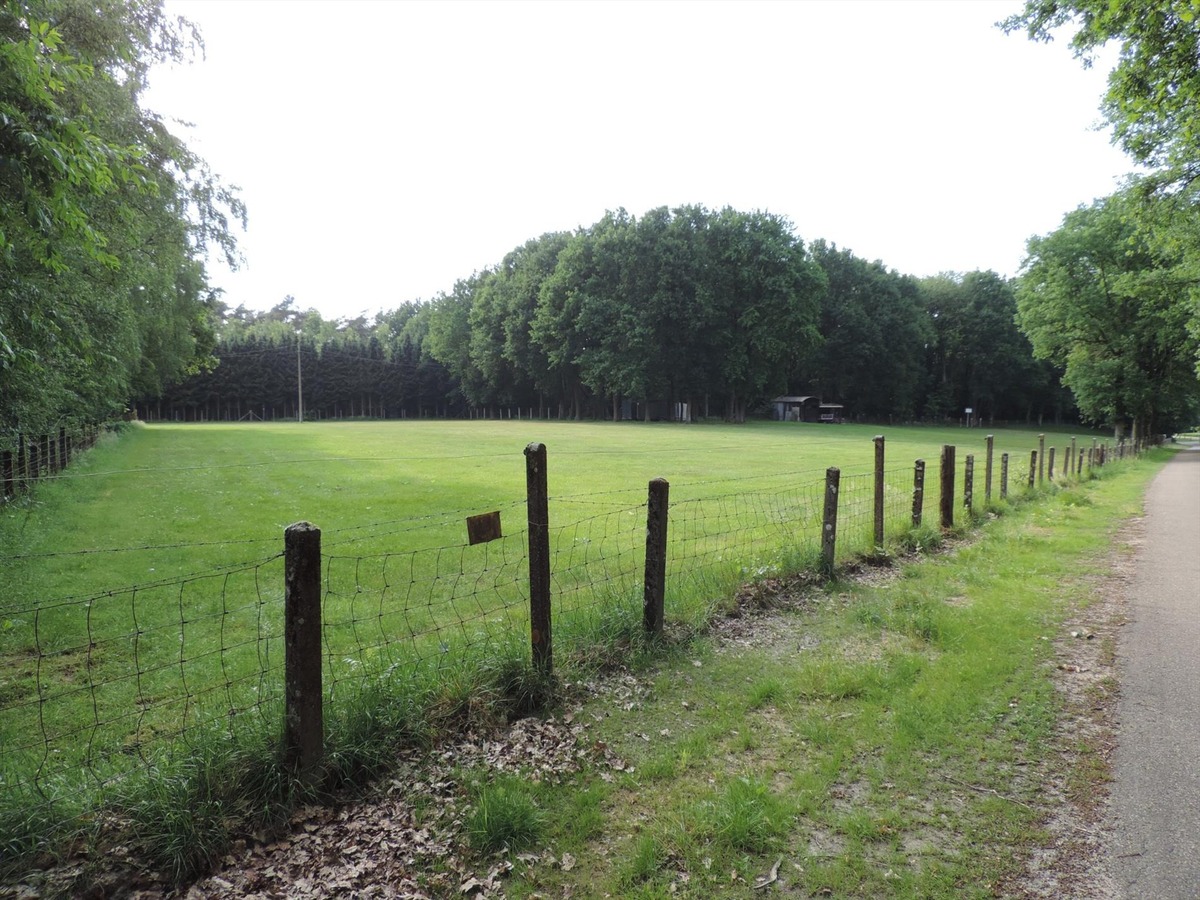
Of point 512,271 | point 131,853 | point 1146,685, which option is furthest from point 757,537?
point 512,271

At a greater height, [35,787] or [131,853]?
[35,787]

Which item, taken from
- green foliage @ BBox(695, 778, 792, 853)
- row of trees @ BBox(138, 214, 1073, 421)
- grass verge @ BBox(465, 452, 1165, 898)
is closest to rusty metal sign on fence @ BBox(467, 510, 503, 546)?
grass verge @ BBox(465, 452, 1165, 898)

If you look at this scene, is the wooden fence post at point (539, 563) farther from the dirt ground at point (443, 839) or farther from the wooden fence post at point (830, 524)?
the wooden fence post at point (830, 524)

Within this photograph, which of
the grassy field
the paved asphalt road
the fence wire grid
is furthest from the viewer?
the grassy field

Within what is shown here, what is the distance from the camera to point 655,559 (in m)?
6.03

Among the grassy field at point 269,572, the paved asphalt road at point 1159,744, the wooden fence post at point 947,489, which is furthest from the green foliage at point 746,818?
the wooden fence post at point 947,489

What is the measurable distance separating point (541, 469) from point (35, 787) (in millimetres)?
3247

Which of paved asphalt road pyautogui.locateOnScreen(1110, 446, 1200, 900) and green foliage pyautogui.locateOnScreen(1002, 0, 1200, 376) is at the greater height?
green foliage pyautogui.locateOnScreen(1002, 0, 1200, 376)

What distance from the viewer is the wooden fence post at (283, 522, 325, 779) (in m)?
3.67

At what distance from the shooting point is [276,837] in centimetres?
346

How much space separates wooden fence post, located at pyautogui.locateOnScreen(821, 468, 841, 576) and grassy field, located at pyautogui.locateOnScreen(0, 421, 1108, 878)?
0.23 meters

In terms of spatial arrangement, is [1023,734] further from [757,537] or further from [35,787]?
[757,537]

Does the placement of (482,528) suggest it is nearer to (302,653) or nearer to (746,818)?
(302,653)

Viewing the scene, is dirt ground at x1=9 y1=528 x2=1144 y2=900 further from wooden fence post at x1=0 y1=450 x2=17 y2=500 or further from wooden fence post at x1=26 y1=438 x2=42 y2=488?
wooden fence post at x1=26 y1=438 x2=42 y2=488
